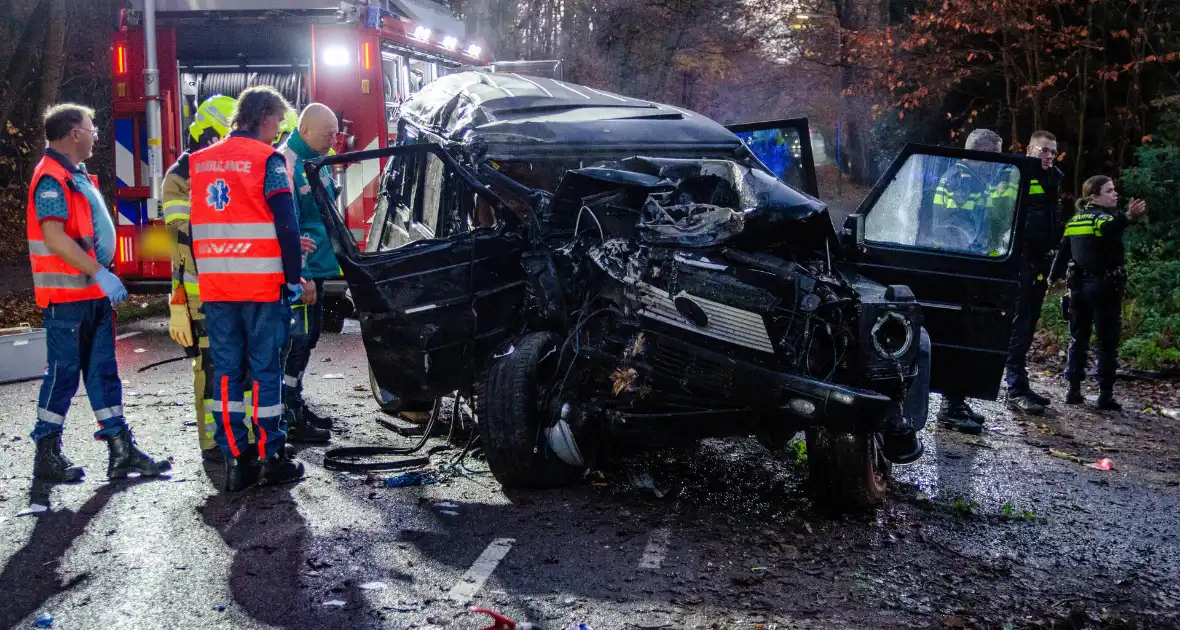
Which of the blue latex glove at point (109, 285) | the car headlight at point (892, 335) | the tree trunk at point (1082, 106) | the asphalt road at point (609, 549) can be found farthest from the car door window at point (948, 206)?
the tree trunk at point (1082, 106)

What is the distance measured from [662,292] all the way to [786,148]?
9.21ft

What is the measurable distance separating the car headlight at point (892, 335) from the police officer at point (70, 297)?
3473 millimetres

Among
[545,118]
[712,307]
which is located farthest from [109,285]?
[712,307]

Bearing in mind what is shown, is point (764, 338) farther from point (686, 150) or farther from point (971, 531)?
point (686, 150)

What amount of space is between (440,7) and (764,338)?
327 inches

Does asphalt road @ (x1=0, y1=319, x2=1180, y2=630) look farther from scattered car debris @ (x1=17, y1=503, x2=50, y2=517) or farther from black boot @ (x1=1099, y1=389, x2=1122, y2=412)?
black boot @ (x1=1099, y1=389, x2=1122, y2=412)

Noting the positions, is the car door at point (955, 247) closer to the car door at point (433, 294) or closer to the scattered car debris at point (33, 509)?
the car door at point (433, 294)

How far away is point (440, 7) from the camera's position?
1152cm

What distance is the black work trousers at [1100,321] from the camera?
7.48m

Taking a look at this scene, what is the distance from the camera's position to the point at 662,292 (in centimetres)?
452

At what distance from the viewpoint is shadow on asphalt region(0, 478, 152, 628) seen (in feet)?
11.8

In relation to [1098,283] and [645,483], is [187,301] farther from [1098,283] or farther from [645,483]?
[1098,283]

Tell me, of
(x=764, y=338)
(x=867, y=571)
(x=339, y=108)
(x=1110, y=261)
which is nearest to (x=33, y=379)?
(x=339, y=108)

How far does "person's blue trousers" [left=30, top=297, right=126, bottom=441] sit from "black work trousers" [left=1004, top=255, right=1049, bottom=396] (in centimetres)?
550
